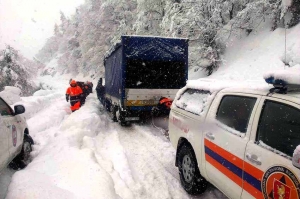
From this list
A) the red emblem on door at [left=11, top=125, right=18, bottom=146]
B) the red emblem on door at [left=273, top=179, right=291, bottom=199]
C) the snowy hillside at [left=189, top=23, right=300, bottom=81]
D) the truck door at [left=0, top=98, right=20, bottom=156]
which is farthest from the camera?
the snowy hillside at [left=189, top=23, right=300, bottom=81]

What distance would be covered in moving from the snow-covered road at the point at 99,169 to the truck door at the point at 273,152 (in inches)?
73.3

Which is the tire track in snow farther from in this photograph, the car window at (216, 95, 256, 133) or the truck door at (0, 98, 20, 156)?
the truck door at (0, 98, 20, 156)

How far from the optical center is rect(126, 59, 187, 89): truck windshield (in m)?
9.48

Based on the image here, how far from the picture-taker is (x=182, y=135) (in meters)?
4.61

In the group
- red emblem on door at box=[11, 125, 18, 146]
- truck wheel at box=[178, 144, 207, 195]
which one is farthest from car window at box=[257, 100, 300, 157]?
red emblem on door at box=[11, 125, 18, 146]

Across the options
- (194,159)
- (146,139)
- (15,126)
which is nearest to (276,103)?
(194,159)

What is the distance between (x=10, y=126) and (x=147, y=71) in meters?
→ 5.57

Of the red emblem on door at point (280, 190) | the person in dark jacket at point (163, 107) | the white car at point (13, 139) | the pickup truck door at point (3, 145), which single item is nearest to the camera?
the red emblem on door at point (280, 190)

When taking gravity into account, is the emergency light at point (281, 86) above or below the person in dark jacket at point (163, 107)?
above

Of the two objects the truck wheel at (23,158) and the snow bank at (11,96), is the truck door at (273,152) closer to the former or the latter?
the truck wheel at (23,158)

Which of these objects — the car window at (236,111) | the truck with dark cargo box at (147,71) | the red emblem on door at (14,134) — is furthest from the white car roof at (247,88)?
the truck with dark cargo box at (147,71)

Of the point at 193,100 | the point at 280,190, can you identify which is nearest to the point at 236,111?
the point at 280,190

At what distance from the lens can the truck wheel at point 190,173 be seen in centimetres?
420

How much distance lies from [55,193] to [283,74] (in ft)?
10.8
